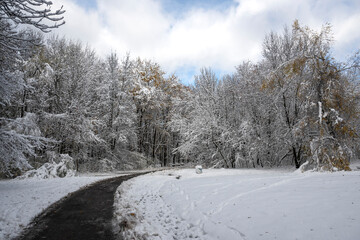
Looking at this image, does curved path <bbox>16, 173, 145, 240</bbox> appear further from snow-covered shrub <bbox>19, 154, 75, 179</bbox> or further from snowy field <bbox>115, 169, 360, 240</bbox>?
snow-covered shrub <bbox>19, 154, 75, 179</bbox>

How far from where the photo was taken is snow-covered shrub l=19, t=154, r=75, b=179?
13004 millimetres

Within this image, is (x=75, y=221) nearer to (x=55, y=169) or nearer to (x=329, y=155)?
(x=55, y=169)

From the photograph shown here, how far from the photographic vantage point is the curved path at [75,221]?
4730 millimetres

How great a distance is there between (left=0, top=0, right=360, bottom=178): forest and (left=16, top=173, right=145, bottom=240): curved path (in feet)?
10.2

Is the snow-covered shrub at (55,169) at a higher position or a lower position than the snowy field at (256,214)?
higher

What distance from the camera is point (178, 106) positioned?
28.0 metres

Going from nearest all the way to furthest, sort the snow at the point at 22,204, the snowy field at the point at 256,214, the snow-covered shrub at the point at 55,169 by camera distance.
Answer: the snowy field at the point at 256,214 < the snow at the point at 22,204 < the snow-covered shrub at the point at 55,169

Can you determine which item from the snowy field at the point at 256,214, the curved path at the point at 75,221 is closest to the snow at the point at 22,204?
the curved path at the point at 75,221

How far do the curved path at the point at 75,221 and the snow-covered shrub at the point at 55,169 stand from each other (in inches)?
263

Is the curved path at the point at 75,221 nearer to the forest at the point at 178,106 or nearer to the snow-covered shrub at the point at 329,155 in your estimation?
the forest at the point at 178,106

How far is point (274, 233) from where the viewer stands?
4.15 metres

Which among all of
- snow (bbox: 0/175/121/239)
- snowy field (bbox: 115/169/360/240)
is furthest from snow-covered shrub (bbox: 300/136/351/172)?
snow (bbox: 0/175/121/239)

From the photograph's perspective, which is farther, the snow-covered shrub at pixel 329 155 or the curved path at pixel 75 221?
the snow-covered shrub at pixel 329 155

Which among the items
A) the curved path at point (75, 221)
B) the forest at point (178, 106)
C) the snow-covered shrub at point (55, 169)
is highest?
the forest at point (178, 106)
